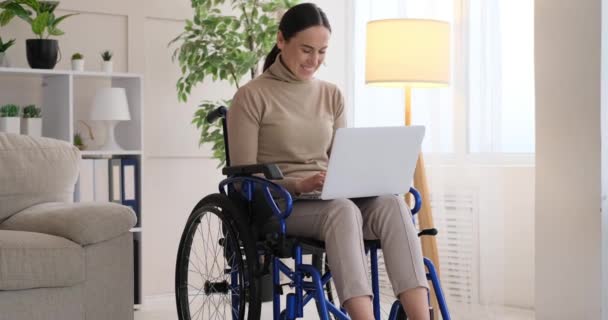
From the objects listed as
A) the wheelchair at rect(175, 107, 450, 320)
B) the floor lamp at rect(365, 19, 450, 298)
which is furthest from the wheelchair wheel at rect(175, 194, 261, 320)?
the floor lamp at rect(365, 19, 450, 298)

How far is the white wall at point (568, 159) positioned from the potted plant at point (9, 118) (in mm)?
2143

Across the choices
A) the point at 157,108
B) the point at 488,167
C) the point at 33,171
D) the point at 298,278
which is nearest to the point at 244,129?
the point at 298,278

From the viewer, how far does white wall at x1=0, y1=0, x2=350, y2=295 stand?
13.5 ft

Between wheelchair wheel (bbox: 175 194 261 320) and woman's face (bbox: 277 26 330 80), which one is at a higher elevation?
woman's face (bbox: 277 26 330 80)

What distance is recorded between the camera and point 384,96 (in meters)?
4.39

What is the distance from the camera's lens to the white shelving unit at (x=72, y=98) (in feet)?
12.6

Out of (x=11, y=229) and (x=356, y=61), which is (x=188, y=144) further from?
(x=11, y=229)

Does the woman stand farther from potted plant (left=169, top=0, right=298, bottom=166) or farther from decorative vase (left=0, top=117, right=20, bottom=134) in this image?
decorative vase (left=0, top=117, right=20, bottom=134)

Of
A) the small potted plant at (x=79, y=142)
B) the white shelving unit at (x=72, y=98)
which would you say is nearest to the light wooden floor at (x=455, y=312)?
the white shelving unit at (x=72, y=98)

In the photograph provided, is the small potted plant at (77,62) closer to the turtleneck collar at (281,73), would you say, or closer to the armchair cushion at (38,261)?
the armchair cushion at (38,261)

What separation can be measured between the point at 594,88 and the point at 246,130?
1.30 m

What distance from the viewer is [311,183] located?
244cm

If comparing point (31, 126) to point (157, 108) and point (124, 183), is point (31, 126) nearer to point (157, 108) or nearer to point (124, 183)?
point (124, 183)

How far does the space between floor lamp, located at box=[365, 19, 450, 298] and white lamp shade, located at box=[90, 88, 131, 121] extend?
1204 mm
